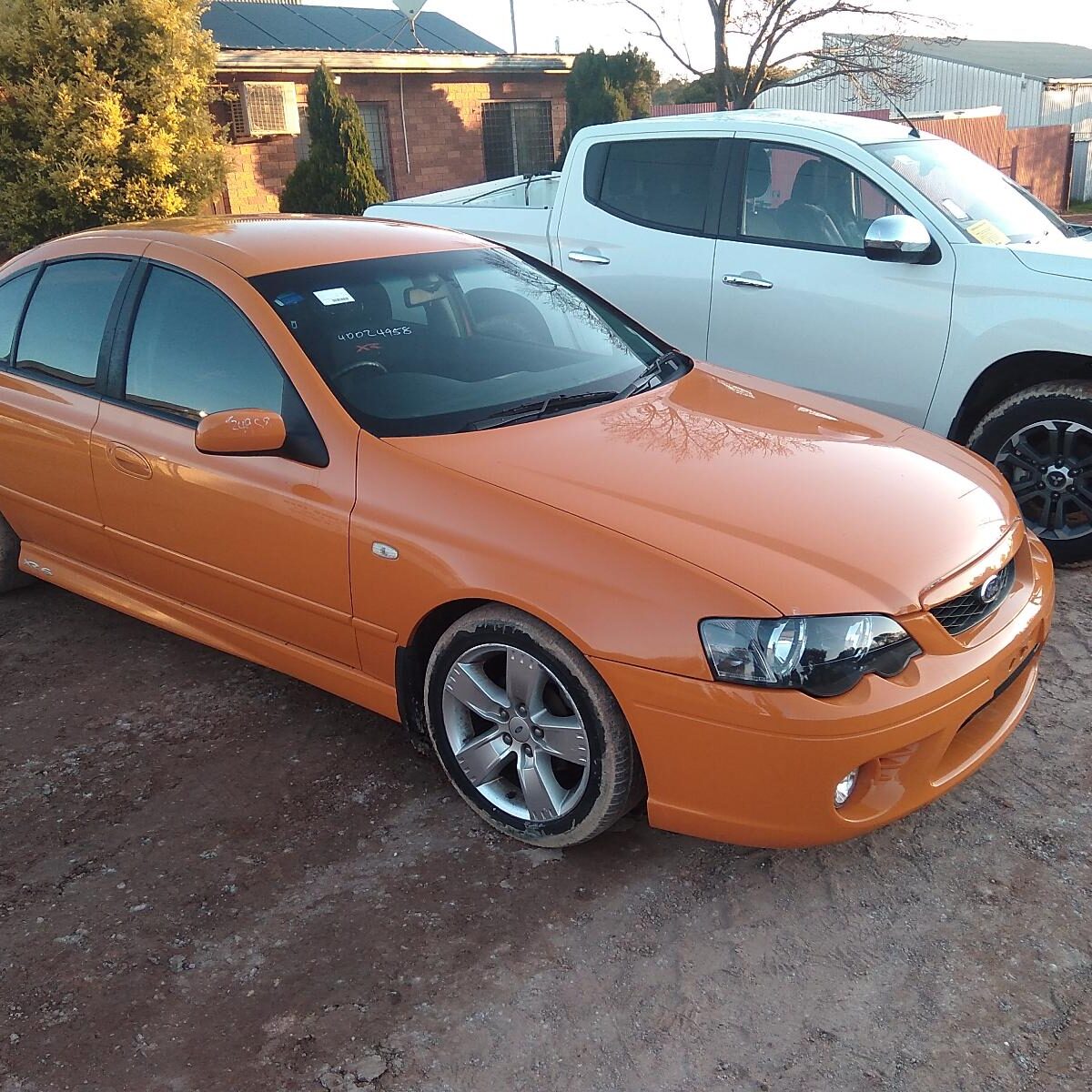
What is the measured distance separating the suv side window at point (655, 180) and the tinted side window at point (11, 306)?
9.81 feet

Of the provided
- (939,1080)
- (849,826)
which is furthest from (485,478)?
(939,1080)

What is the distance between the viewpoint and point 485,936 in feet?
8.97

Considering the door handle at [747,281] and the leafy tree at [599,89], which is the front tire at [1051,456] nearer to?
the door handle at [747,281]

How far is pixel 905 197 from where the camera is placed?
5027 millimetres

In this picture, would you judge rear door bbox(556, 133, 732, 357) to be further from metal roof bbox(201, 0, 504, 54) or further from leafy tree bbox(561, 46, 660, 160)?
leafy tree bbox(561, 46, 660, 160)

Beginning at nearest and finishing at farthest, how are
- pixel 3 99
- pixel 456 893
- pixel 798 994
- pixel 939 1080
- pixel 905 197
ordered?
pixel 939 1080, pixel 798 994, pixel 456 893, pixel 905 197, pixel 3 99

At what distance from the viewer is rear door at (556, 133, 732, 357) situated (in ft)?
18.4

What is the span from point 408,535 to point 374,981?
3.71ft

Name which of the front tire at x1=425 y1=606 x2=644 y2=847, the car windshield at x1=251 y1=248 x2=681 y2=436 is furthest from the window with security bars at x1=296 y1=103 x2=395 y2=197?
the front tire at x1=425 y1=606 x2=644 y2=847

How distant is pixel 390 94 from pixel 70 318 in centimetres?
1438

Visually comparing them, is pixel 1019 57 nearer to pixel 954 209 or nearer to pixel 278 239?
pixel 954 209

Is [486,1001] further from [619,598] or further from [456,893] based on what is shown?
[619,598]

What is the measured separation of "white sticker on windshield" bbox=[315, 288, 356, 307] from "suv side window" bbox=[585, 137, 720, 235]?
2.61 m

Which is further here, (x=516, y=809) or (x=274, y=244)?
(x=274, y=244)
